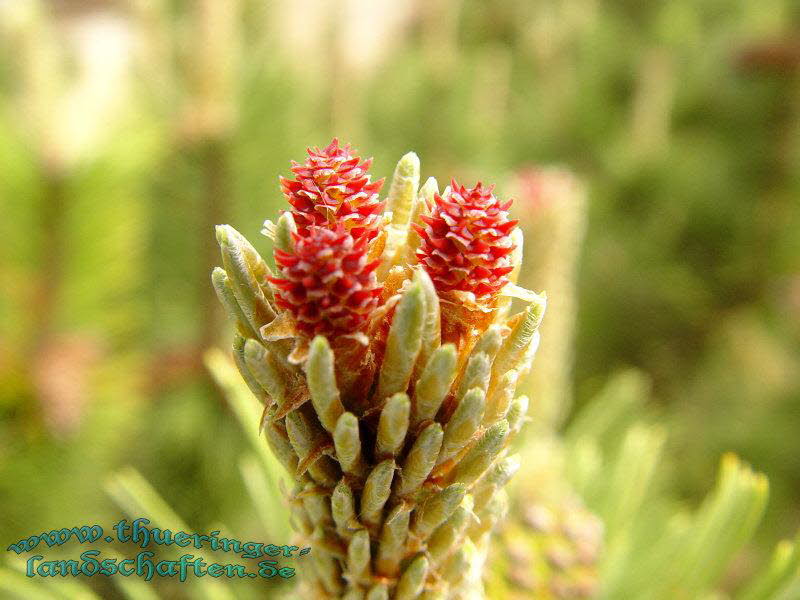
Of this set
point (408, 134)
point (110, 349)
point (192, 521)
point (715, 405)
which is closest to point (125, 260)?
point (110, 349)

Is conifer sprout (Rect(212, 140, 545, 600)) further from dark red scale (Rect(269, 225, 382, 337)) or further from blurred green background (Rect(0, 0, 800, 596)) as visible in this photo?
blurred green background (Rect(0, 0, 800, 596))

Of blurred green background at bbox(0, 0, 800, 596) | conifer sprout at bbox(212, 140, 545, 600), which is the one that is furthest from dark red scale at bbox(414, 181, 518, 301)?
blurred green background at bbox(0, 0, 800, 596)

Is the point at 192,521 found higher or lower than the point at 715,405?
higher

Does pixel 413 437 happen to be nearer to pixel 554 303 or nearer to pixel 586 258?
pixel 554 303

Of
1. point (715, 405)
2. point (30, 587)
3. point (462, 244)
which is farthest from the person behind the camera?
point (715, 405)

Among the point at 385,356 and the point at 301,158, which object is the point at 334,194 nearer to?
the point at 385,356

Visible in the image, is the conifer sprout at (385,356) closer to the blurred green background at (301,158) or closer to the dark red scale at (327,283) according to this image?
the dark red scale at (327,283)
